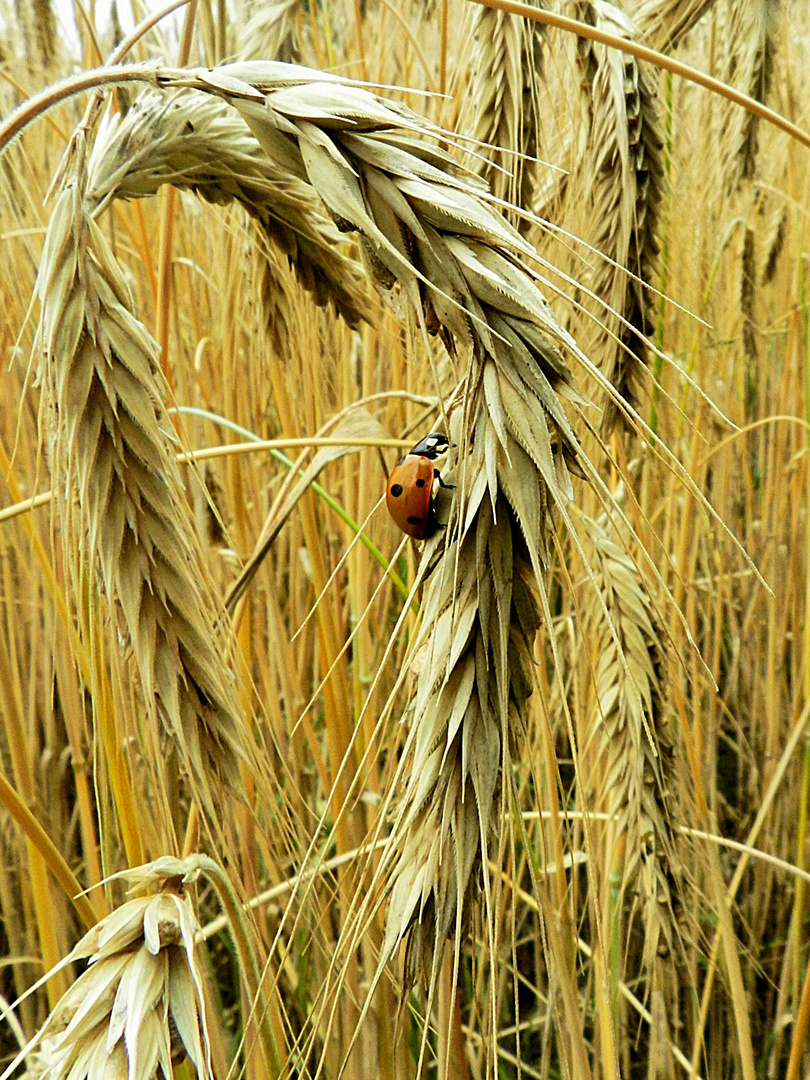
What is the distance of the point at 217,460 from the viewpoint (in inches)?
39.0

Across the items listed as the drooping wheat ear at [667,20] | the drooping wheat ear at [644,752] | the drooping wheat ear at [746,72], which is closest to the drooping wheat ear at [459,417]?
the drooping wheat ear at [644,752]

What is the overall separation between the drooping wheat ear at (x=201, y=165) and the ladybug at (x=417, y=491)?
136 millimetres

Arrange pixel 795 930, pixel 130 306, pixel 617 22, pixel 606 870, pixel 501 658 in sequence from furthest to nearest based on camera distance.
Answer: pixel 795 930
pixel 606 870
pixel 617 22
pixel 130 306
pixel 501 658

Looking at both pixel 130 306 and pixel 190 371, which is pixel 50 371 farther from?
pixel 190 371

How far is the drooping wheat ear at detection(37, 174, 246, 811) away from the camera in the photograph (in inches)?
17.0

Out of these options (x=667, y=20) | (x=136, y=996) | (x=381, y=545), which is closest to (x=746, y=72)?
(x=667, y=20)

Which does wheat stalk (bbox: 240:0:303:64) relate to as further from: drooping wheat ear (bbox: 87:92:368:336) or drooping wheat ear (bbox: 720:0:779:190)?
drooping wheat ear (bbox: 720:0:779:190)

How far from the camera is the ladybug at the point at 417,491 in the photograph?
1.44 ft

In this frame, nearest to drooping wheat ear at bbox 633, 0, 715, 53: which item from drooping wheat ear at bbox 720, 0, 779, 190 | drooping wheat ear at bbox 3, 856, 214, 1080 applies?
drooping wheat ear at bbox 720, 0, 779, 190

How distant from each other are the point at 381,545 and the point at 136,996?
64 centimetres

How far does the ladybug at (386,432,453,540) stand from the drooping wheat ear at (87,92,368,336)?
0.44 feet

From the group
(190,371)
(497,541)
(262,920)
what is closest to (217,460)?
(190,371)

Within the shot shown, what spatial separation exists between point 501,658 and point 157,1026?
0.21 meters

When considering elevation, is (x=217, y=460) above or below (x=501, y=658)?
above
